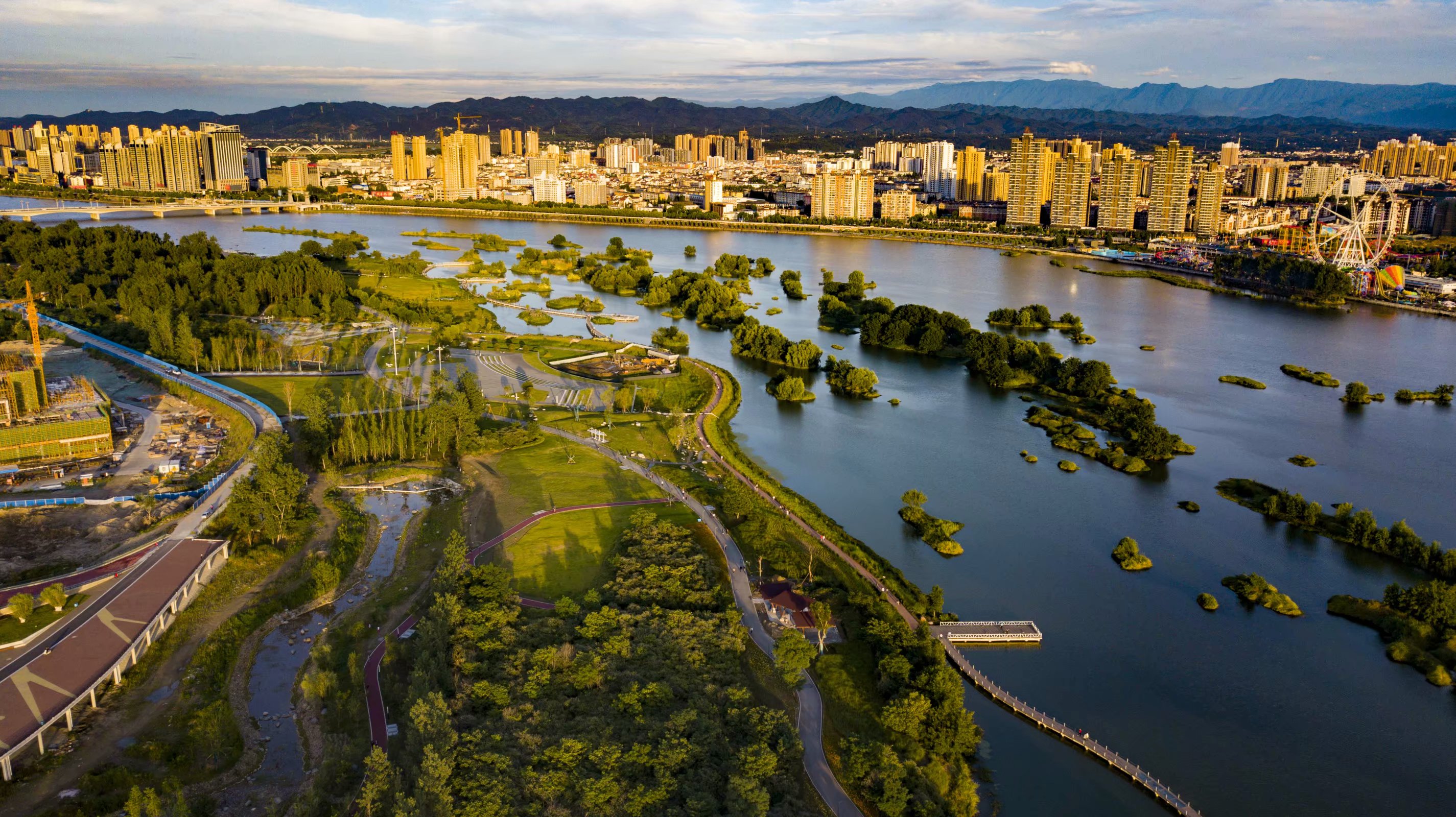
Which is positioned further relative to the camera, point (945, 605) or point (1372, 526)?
point (1372, 526)

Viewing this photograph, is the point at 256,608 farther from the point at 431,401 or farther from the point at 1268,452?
the point at 1268,452

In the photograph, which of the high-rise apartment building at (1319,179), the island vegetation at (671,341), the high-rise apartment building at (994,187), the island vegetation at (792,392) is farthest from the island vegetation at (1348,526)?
the high-rise apartment building at (1319,179)

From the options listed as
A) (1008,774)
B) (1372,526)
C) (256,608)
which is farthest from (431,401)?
(1372,526)

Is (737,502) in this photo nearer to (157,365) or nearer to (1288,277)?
(157,365)

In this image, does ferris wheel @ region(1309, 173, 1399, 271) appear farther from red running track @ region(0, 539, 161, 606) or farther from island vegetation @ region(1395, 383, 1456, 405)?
red running track @ region(0, 539, 161, 606)

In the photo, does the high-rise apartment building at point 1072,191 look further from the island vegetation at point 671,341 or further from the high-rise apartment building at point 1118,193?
the island vegetation at point 671,341

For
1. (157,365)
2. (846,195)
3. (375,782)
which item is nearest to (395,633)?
(375,782)
